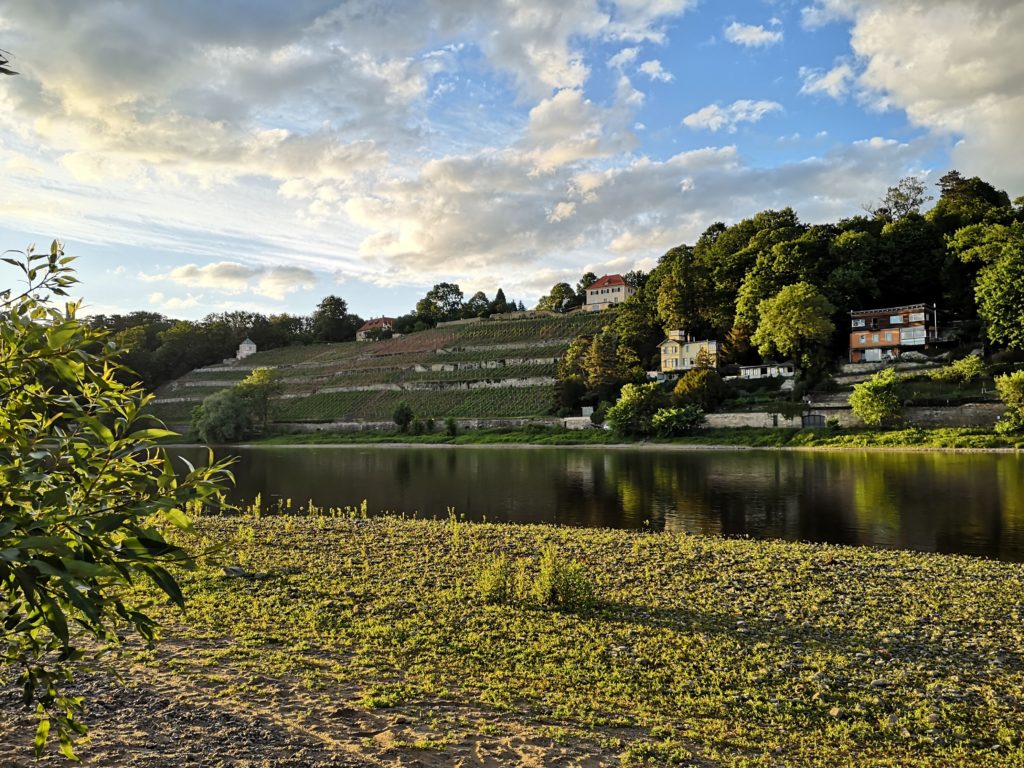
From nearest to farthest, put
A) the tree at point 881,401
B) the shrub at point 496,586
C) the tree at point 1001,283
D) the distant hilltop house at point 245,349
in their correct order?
1. the shrub at point 496,586
2. the tree at point 881,401
3. the tree at point 1001,283
4. the distant hilltop house at point 245,349

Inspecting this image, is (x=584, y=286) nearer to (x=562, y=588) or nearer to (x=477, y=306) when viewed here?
(x=477, y=306)

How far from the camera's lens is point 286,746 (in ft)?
21.8

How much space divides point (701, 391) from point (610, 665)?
6858 cm

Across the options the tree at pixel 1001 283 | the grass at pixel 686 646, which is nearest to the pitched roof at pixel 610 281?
the tree at pixel 1001 283

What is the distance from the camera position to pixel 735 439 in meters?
65.6

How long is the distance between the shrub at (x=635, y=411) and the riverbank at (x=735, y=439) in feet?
5.87

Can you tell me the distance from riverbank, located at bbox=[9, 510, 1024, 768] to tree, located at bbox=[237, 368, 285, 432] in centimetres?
8947

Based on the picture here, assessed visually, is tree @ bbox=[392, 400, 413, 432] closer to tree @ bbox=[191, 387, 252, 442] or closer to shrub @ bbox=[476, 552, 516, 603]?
tree @ bbox=[191, 387, 252, 442]

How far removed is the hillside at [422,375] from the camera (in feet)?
330

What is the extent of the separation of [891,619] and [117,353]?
13.5 metres

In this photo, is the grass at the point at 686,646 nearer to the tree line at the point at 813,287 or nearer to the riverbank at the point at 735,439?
the riverbank at the point at 735,439

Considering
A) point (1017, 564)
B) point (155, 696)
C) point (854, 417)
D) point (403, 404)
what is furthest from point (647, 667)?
point (403, 404)

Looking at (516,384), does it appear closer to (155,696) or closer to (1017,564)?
(1017,564)

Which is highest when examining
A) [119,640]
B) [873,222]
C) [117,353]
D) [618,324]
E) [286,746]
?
[873,222]
